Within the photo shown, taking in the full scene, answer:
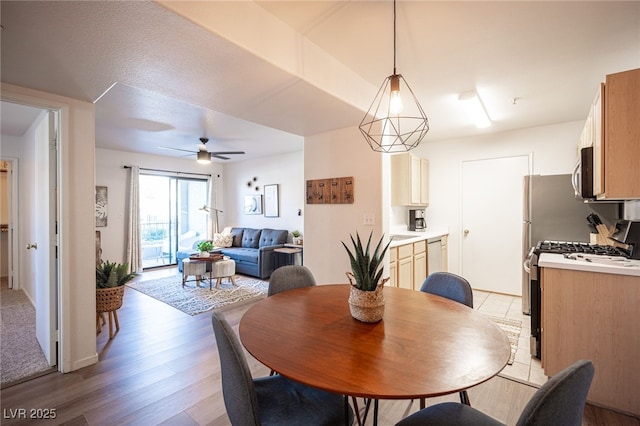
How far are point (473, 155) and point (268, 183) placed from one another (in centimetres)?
417

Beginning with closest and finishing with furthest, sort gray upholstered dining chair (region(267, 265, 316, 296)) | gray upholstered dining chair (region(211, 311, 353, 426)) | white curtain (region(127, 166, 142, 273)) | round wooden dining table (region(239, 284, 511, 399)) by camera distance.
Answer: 1. round wooden dining table (region(239, 284, 511, 399))
2. gray upholstered dining chair (region(211, 311, 353, 426))
3. gray upholstered dining chair (region(267, 265, 316, 296))
4. white curtain (region(127, 166, 142, 273))

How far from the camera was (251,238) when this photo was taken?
245 inches

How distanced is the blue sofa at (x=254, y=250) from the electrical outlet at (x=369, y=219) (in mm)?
2849

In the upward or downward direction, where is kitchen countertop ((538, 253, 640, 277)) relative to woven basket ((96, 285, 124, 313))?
upward

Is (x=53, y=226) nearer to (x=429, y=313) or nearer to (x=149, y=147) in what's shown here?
(x=429, y=313)

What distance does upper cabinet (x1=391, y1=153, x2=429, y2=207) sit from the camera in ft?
13.8

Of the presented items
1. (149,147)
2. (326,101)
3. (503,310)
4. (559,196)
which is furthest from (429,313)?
(149,147)

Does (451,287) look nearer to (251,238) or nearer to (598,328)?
(598,328)

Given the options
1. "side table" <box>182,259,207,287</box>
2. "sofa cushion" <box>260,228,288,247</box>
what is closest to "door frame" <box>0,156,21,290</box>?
"side table" <box>182,259,207,287</box>

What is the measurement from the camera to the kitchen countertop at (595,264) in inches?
70.7

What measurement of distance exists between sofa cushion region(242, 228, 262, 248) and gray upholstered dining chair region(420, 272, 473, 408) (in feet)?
15.1

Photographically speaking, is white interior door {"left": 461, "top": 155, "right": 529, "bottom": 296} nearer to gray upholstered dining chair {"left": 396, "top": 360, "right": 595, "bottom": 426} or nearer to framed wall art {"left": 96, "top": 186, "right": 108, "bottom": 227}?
gray upholstered dining chair {"left": 396, "top": 360, "right": 595, "bottom": 426}

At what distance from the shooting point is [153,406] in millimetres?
1873

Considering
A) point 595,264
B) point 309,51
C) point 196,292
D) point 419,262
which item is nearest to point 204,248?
point 196,292
